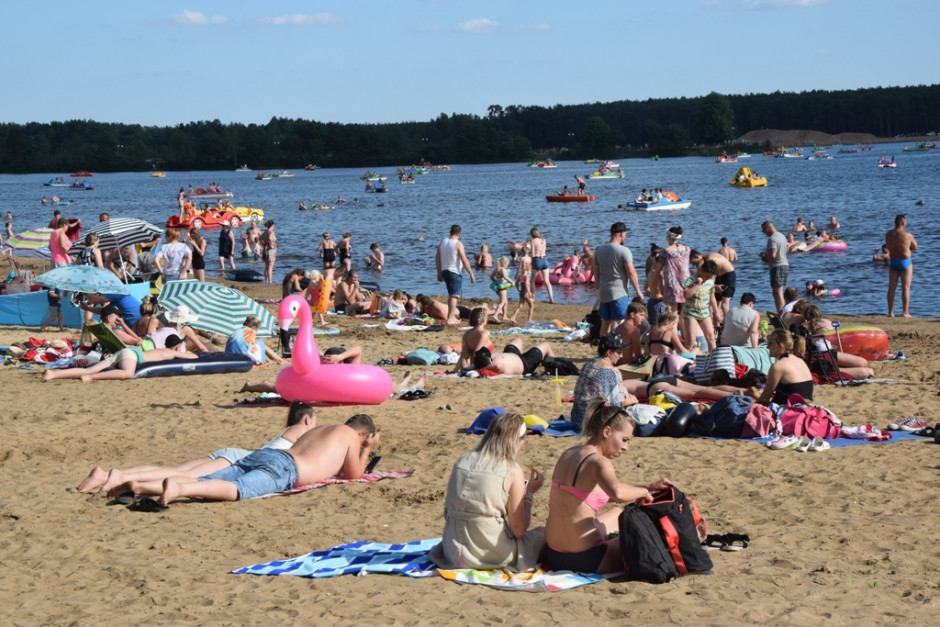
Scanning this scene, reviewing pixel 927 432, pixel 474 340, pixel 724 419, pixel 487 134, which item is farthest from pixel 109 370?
pixel 487 134

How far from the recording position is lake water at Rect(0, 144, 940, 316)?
2417 centimetres

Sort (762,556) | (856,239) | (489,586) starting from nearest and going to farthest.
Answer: (489,586) → (762,556) → (856,239)

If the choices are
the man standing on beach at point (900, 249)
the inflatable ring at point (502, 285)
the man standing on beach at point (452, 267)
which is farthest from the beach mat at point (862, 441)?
the inflatable ring at point (502, 285)

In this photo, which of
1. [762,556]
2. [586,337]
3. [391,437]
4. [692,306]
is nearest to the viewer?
[762,556]

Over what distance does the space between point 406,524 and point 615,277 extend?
20.3 feet

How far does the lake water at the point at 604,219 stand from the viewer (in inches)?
Answer: 952

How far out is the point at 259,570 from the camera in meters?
5.43

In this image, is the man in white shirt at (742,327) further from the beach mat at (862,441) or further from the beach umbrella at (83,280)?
the beach umbrella at (83,280)

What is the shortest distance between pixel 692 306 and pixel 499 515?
693 cm

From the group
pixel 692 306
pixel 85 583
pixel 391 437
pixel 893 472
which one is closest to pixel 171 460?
pixel 391 437

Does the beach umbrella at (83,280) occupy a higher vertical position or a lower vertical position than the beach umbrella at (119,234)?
lower

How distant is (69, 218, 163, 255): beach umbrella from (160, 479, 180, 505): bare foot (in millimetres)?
9587

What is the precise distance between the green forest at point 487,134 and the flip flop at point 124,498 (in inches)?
6088

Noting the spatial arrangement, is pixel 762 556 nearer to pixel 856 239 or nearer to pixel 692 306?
pixel 692 306
